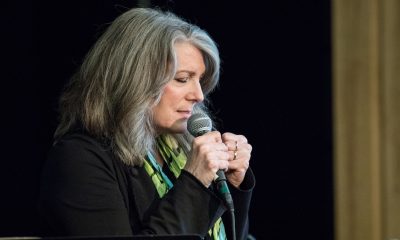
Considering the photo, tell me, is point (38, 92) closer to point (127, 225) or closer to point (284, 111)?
point (284, 111)

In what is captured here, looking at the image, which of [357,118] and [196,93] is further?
[357,118]

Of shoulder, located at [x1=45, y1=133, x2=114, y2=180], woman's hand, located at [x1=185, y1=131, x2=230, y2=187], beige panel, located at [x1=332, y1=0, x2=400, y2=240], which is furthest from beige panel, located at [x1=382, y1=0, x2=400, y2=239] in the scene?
shoulder, located at [x1=45, y1=133, x2=114, y2=180]

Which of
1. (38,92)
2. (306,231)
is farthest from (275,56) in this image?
(38,92)

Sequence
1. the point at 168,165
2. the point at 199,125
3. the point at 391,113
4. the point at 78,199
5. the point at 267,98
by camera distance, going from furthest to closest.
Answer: the point at 267,98 → the point at 391,113 → the point at 168,165 → the point at 199,125 → the point at 78,199

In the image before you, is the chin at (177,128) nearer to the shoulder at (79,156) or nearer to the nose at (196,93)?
the nose at (196,93)

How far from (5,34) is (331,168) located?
1280 millimetres

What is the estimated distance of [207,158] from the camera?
2.17 m

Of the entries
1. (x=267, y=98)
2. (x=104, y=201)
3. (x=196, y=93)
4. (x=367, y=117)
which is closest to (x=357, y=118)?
(x=367, y=117)

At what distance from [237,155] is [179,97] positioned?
21 centimetres

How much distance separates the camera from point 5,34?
137 inches

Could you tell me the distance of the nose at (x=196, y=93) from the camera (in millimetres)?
2363

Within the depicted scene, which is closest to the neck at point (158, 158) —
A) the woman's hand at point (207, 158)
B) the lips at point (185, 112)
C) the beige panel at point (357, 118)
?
the lips at point (185, 112)

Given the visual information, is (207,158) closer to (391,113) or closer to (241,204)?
(241,204)

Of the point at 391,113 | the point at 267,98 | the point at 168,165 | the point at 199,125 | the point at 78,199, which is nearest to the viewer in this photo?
the point at 78,199
